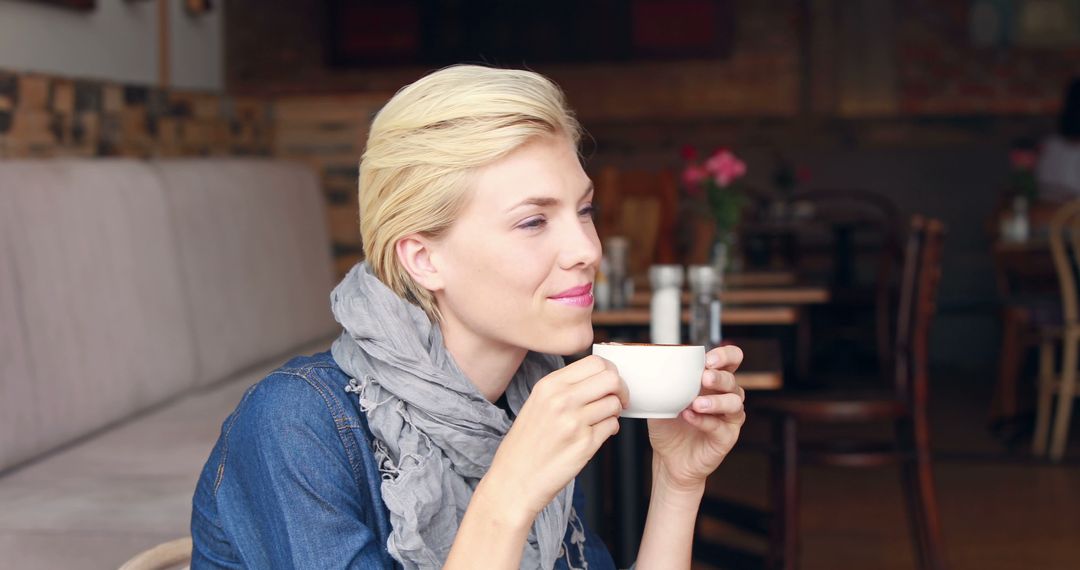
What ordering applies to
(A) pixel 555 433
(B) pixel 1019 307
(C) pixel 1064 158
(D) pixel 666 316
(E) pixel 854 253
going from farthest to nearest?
1. (E) pixel 854 253
2. (C) pixel 1064 158
3. (B) pixel 1019 307
4. (D) pixel 666 316
5. (A) pixel 555 433

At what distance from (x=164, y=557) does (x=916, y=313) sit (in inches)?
86.9

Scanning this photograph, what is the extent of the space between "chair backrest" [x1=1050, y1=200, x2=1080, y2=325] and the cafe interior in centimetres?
1

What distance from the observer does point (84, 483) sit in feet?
7.36

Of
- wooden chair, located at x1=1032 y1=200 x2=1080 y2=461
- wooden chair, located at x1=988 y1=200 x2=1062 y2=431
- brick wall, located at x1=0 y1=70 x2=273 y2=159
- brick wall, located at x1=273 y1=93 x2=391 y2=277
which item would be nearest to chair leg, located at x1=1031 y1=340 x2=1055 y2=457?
wooden chair, located at x1=1032 y1=200 x2=1080 y2=461

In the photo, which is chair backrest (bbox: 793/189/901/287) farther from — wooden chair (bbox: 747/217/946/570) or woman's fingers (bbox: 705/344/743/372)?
woman's fingers (bbox: 705/344/743/372)

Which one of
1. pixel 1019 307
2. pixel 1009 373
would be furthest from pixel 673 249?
pixel 1009 373

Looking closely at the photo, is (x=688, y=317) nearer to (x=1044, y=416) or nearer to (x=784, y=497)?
(x=784, y=497)

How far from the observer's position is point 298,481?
3.51 ft

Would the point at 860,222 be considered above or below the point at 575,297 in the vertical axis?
below

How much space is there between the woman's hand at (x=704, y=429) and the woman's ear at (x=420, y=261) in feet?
0.88

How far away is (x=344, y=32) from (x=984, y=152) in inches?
176

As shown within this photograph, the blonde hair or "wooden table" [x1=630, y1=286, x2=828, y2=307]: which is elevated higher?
the blonde hair

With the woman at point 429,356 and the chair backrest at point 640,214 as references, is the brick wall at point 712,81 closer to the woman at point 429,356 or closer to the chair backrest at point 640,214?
the chair backrest at point 640,214

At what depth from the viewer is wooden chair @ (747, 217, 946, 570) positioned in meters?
2.85
